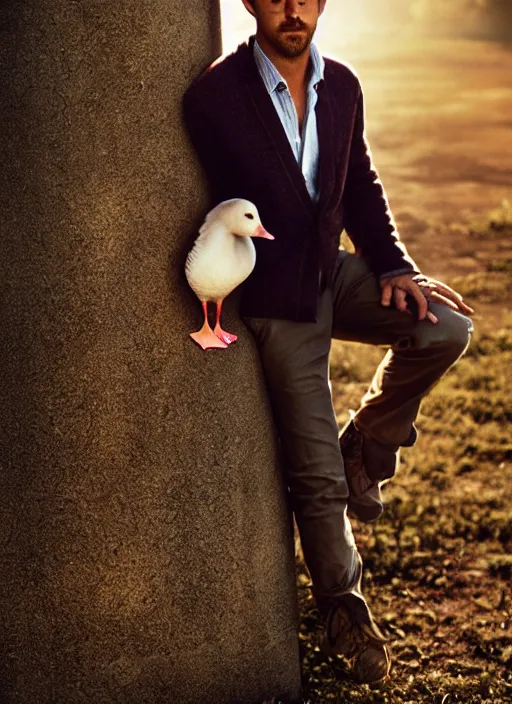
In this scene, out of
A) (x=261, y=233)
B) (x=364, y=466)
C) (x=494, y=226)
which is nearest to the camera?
(x=261, y=233)

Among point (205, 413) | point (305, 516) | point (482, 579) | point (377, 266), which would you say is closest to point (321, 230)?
point (377, 266)

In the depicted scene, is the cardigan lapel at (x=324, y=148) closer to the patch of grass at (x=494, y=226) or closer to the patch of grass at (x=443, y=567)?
the patch of grass at (x=443, y=567)

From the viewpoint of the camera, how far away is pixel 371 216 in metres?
3.16

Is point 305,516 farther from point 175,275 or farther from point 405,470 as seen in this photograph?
point 405,470

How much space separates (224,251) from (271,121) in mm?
370

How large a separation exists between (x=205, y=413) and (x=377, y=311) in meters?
0.62

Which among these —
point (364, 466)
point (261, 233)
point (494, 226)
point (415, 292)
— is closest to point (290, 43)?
point (261, 233)

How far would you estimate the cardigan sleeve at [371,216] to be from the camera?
314cm

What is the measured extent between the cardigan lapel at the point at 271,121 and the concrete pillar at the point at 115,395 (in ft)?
0.45

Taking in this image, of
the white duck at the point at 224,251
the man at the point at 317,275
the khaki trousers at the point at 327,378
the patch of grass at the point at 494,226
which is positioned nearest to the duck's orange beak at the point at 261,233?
the white duck at the point at 224,251

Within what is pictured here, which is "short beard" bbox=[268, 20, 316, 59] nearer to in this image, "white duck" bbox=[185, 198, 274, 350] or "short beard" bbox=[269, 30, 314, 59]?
"short beard" bbox=[269, 30, 314, 59]

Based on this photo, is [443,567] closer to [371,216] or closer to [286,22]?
[371,216]

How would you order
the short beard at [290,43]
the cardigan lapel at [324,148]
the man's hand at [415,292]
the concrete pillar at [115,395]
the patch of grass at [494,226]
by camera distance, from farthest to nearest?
the patch of grass at [494,226]
the man's hand at [415,292]
the cardigan lapel at [324,148]
the short beard at [290,43]
the concrete pillar at [115,395]

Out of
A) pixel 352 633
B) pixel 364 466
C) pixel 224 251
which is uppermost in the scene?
pixel 224 251
